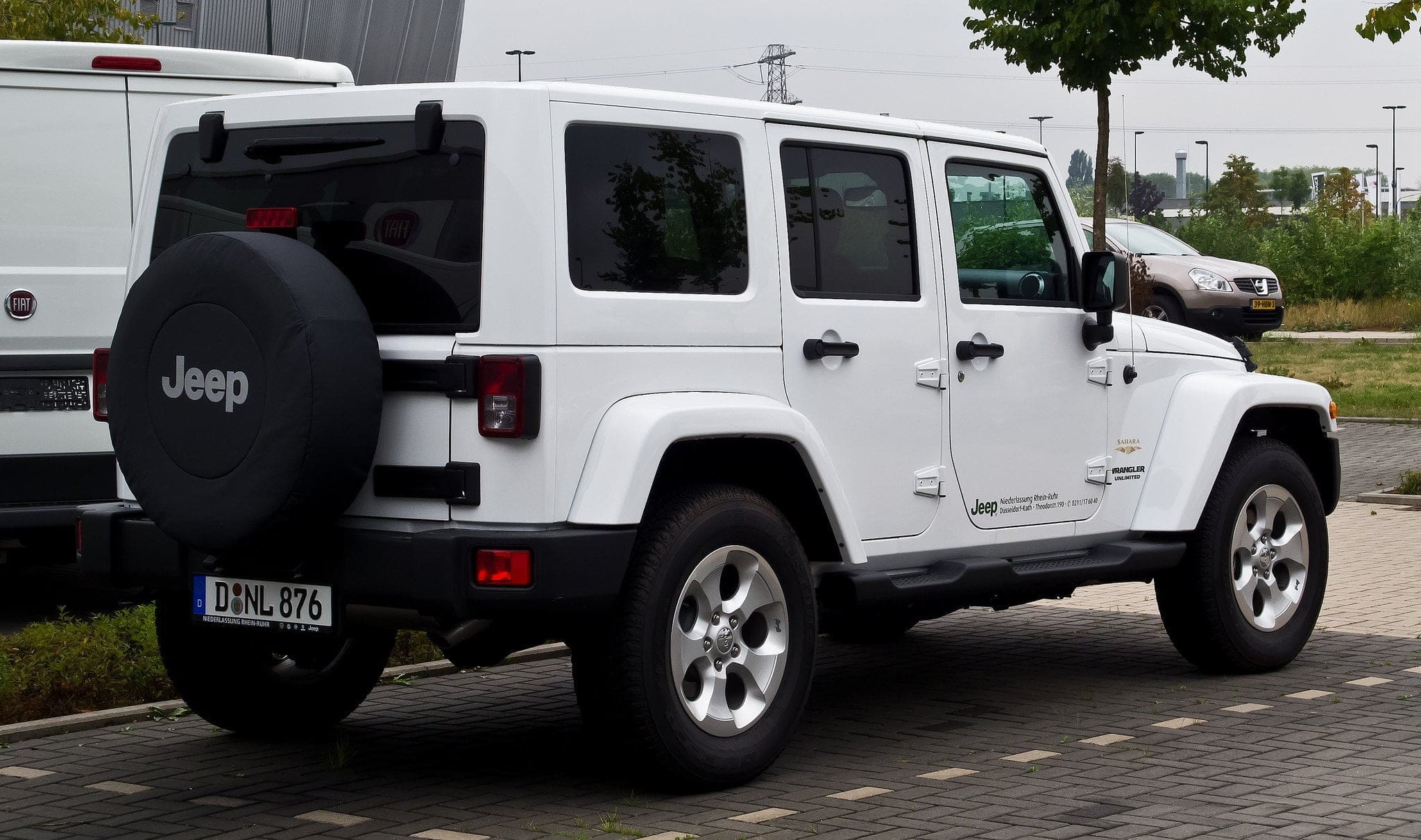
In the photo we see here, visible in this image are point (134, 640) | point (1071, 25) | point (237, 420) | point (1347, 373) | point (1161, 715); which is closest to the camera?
point (237, 420)

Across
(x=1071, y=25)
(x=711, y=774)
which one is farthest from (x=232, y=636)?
(x=1071, y=25)

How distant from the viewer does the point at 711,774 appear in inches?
228

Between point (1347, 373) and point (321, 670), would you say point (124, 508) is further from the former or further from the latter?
point (1347, 373)

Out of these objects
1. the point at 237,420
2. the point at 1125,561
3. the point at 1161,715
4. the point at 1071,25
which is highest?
the point at 1071,25

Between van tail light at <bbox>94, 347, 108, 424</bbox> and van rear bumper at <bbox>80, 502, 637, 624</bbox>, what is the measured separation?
1.11m

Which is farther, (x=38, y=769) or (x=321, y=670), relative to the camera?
(x=321, y=670)

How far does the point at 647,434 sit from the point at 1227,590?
322 centimetres

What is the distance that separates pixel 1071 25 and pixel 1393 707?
1278cm

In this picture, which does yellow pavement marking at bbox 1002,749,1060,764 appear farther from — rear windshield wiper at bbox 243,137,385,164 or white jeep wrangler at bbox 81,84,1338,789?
rear windshield wiper at bbox 243,137,385,164

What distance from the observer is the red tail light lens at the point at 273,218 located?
5.76 m

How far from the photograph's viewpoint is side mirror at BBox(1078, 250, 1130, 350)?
7324mm

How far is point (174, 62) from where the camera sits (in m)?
9.30

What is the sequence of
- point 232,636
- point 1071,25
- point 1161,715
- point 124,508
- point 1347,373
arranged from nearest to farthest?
point 124,508 < point 232,636 < point 1161,715 < point 1071,25 < point 1347,373

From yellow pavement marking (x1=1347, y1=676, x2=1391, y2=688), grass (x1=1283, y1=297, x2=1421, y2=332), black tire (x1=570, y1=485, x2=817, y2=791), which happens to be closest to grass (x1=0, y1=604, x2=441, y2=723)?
black tire (x1=570, y1=485, x2=817, y2=791)
